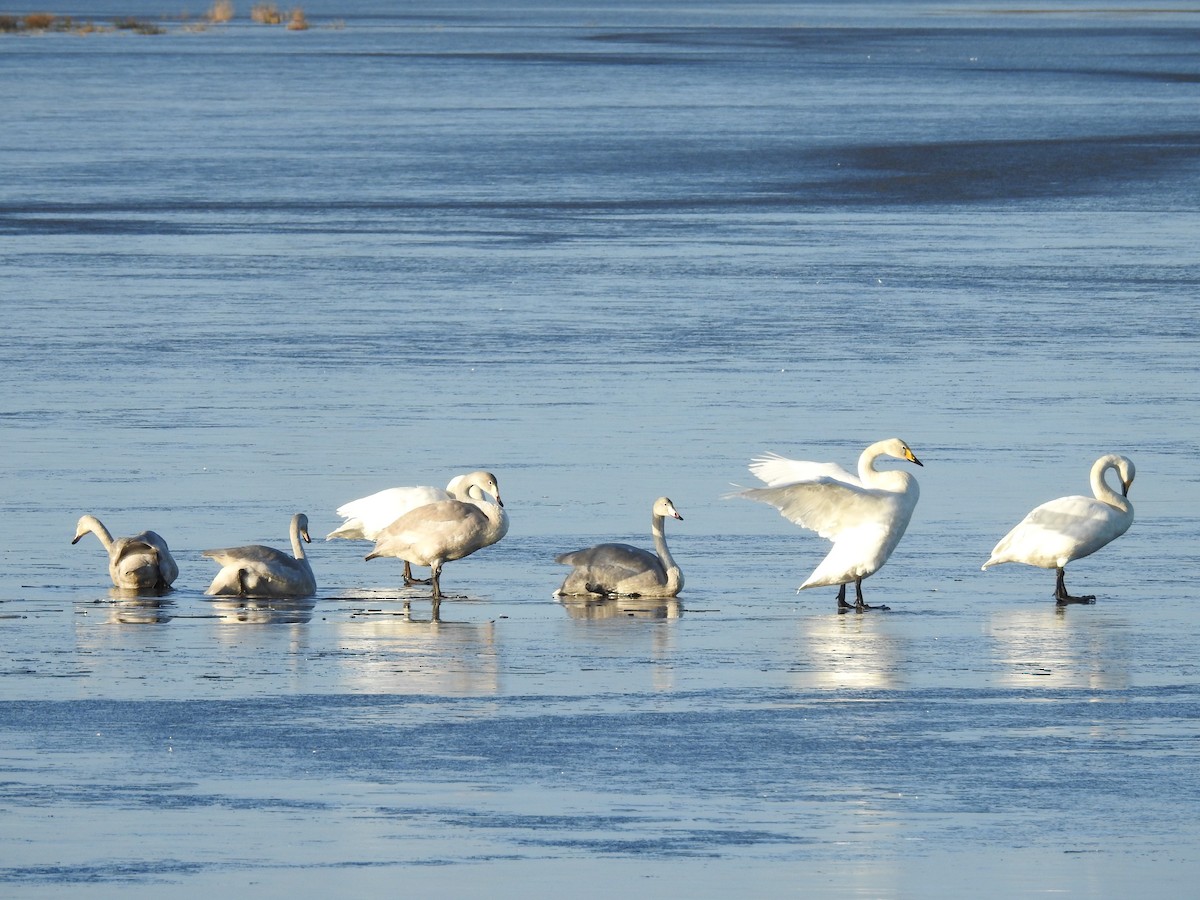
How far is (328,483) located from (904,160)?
21099 millimetres

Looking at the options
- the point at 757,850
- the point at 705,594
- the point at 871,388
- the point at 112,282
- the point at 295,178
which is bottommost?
the point at 757,850

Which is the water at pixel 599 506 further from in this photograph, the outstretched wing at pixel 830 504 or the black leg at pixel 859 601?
the outstretched wing at pixel 830 504

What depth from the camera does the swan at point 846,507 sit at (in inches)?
437

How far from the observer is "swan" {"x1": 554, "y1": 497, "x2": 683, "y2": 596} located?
1117cm

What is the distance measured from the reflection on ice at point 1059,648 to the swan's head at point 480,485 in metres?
2.25

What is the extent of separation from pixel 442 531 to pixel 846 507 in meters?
1.72

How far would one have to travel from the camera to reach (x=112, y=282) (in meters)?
22.1

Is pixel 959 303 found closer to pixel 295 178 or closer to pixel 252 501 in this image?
pixel 252 501

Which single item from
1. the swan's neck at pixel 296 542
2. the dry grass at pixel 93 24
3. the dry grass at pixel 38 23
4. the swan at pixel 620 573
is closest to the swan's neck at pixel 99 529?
the swan's neck at pixel 296 542

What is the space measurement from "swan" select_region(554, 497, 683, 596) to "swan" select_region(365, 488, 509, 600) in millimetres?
479

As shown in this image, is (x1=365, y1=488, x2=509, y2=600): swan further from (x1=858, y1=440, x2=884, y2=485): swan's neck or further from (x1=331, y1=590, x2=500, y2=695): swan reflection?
(x1=858, y1=440, x2=884, y2=485): swan's neck

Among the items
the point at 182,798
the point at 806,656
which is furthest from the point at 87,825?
the point at 806,656

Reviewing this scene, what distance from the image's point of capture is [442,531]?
37.7 ft

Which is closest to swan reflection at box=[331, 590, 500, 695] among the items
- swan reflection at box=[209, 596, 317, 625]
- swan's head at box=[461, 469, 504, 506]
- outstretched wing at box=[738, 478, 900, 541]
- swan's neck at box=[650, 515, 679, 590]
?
A: swan reflection at box=[209, 596, 317, 625]
